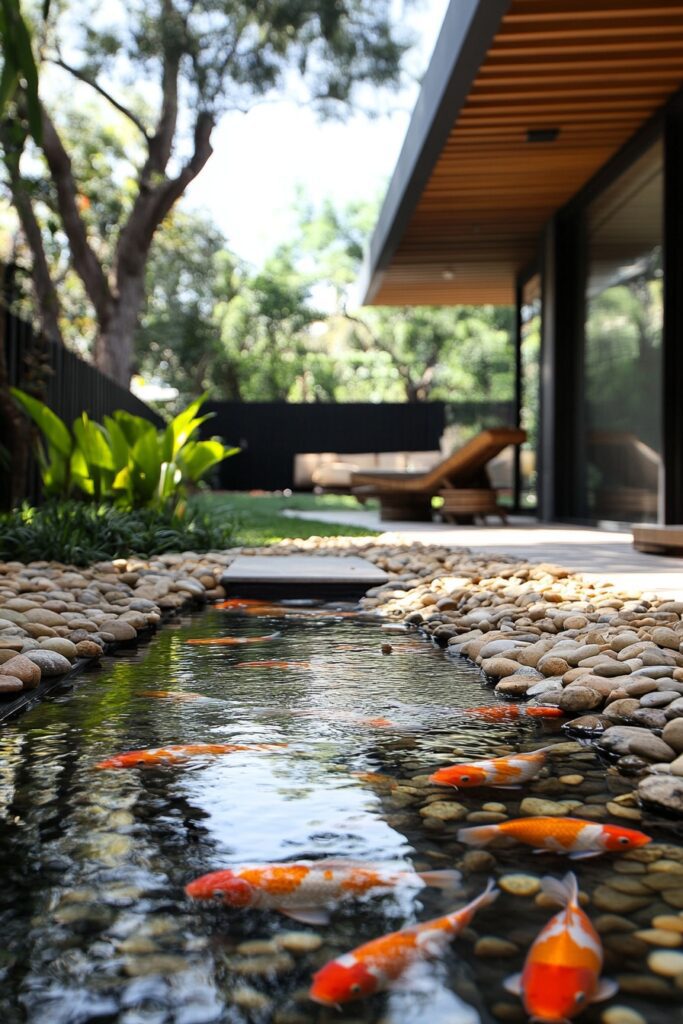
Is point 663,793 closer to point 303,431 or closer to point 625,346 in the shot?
point 625,346

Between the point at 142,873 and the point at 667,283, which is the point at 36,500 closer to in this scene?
the point at 667,283

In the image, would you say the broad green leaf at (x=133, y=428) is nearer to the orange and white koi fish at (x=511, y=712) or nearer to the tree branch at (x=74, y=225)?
the orange and white koi fish at (x=511, y=712)

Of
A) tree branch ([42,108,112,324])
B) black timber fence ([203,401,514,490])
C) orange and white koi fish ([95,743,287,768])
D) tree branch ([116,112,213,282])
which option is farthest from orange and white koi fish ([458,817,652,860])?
black timber fence ([203,401,514,490])

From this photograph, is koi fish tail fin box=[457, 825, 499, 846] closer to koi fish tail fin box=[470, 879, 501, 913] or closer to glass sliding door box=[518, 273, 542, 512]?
koi fish tail fin box=[470, 879, 501, 913]

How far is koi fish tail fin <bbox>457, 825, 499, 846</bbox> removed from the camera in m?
1.54

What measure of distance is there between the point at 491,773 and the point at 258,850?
52 centimetres

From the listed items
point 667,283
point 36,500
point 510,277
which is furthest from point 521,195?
point 36,500

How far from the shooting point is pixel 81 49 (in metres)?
14.5

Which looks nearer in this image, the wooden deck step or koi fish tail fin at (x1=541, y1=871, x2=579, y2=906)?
koi fish tail fin at (x1=541, y1=871, x2=579, y2=906)

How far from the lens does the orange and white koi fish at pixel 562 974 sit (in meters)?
1.08

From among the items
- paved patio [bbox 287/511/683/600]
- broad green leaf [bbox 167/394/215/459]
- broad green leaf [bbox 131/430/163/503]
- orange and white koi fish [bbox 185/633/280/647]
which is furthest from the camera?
broad green leaf [bbox 167/394/215/459]

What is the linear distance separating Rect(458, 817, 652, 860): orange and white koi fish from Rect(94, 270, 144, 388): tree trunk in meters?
13.0

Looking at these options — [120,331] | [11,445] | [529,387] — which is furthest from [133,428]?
[120,331]

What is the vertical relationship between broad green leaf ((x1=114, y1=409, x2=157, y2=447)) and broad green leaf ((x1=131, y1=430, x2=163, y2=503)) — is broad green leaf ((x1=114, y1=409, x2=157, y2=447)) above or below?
above
